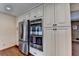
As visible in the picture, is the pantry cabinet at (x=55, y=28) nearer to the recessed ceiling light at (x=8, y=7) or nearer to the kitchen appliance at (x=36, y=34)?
the kitchen appliance at (x=36, y=34)

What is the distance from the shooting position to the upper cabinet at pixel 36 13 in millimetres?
1268

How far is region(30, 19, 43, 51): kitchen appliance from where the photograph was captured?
Answer: 1.29 m

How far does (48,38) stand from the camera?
1.25 m

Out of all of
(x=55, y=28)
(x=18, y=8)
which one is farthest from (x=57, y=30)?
(x=18, y=8)

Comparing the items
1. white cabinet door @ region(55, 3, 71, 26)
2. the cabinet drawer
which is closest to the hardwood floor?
the cabinet drawer

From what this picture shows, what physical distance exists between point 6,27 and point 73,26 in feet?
2.97

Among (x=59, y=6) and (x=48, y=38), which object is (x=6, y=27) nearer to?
(x=48, y=38)

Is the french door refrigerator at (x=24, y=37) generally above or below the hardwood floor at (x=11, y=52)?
above

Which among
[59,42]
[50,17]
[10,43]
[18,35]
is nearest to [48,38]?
[59,42]

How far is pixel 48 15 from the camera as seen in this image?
1258mm

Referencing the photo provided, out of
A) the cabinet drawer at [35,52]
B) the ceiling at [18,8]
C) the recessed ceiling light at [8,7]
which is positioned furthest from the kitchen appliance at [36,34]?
the recessed ceiling light at [8,7]

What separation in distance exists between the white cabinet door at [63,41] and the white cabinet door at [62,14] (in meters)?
0.08

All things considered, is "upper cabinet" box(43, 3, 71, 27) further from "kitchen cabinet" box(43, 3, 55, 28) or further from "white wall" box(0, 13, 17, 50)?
"white wall" box(0, 13, 17, 50)

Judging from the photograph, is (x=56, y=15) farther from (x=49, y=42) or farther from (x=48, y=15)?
(x=49, y=42)
